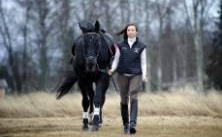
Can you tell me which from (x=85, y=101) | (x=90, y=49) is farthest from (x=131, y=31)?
(x=85, y=101)

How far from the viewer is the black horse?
12969 mm

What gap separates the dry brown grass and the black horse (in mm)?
7307

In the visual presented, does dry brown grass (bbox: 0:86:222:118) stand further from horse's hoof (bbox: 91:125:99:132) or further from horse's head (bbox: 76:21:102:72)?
horse's head (bbox: 76:21:102:72)

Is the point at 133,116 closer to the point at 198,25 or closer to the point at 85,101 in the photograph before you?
the point at 85,101

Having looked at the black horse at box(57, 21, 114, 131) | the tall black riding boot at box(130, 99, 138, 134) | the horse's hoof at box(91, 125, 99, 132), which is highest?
the black horse at box(57, 21, 114, 131)

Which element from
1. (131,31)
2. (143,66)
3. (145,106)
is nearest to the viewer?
(143,66)

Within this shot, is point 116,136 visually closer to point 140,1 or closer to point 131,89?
point 131,89

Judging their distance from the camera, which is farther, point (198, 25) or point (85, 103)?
point (198, 25)

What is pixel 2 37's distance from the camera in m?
59.5

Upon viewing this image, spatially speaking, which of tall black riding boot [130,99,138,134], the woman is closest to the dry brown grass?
the woman

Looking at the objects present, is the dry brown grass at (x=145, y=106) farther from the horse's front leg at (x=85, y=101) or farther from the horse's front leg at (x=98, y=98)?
the horse's front leg at (x=98, y=98)

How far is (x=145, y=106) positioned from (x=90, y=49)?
32.2ft

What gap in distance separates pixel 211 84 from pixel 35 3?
17.6m

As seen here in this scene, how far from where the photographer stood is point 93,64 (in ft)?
42.1
